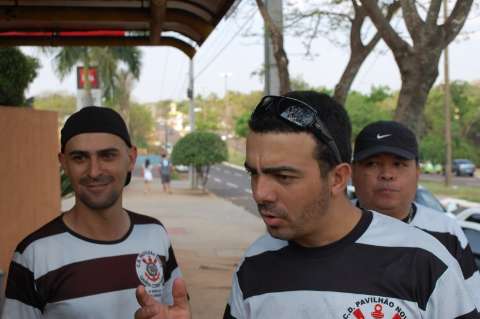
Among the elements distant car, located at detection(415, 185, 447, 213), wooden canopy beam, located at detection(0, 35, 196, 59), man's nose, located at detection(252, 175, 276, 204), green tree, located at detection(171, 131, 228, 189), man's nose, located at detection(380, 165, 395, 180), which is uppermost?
wooden canopy beam, located at detection(0, 35, 196, 59)

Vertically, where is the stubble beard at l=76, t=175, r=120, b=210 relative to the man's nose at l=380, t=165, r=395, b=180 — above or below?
below

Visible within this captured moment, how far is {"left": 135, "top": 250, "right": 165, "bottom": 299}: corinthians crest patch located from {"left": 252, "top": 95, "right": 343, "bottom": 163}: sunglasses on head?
3.86ft

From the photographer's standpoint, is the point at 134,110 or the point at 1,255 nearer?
the point at 1,255

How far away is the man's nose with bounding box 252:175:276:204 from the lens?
1766 mm

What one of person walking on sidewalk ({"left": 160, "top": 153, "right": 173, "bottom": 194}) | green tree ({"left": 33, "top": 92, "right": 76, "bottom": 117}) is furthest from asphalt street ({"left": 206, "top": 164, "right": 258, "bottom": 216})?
green tree ({"left": 33, "top": 92, "right": 76, "bottom": 117})

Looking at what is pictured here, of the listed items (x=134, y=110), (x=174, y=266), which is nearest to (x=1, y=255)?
(x=174, y=266)

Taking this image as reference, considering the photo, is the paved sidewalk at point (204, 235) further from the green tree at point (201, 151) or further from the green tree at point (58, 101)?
the green tree at point (58, 101)

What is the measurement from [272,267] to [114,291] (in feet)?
3.26

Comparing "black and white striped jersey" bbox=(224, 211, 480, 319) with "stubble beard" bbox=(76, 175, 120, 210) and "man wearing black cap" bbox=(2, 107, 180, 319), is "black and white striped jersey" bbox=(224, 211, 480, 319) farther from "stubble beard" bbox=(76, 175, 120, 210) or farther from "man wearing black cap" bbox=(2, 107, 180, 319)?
"stubble beard" bbox=(76, 175, 120, 210)

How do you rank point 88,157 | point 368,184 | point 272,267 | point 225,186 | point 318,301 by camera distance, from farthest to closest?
point 225,186 → point 368,184 → point 88,157 → point 272,267 → point 318,301

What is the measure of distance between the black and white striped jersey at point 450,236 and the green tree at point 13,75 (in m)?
6.68

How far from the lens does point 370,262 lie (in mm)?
1763

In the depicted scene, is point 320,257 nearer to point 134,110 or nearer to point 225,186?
point 225,186

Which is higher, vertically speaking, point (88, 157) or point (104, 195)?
point (88, 157)
